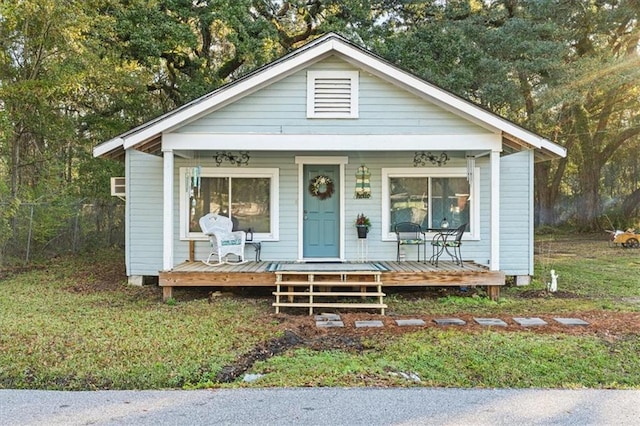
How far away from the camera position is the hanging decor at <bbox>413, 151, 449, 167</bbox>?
376 inches

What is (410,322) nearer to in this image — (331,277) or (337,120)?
(331,277)

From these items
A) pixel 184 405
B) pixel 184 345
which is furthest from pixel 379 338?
pixel 184 405

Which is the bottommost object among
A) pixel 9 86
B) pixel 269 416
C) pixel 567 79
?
pixel 269 416

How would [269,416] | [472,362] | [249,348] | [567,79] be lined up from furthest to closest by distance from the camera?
[567,79] → [249,348] → [472,362] → [269,416]

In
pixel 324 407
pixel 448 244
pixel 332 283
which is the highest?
pixel 448 244

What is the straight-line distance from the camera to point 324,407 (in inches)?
145

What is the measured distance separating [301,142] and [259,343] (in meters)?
3.70

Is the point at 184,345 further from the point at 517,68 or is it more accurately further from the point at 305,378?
the point at 517,68

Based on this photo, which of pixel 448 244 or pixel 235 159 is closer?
pixel 448 244

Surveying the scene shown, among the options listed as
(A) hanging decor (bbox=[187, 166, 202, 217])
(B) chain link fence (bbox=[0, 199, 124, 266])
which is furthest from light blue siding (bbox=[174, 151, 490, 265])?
(B) chain link fence (bbox=[0, 199, 124, 266])

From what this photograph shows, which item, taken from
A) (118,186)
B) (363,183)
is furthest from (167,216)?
(363,183)

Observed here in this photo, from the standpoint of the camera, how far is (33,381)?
428 centimetres

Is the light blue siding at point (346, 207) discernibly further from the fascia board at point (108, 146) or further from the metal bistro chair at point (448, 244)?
the fascia board at point (108, 146)

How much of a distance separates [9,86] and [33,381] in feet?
27.0
